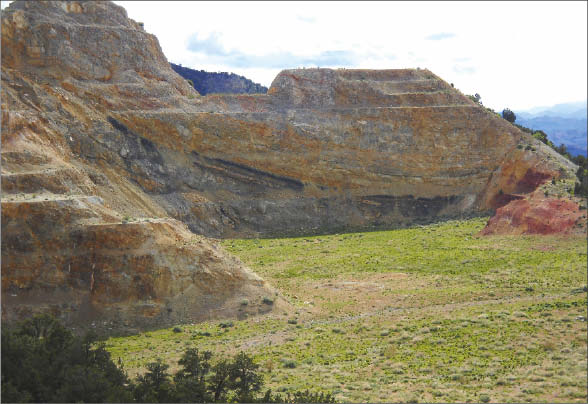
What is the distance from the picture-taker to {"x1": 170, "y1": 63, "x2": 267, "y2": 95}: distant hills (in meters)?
106

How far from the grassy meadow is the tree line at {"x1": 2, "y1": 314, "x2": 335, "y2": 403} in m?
1.65

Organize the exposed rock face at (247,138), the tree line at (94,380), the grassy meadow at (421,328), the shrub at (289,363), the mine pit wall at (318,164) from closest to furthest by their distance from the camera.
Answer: the tree line at (94,380)
the grassy meadow at (421,328)
the shrub at (289,363)
the exposed rock face at (247,138)
the mine pit wall at (318,164)

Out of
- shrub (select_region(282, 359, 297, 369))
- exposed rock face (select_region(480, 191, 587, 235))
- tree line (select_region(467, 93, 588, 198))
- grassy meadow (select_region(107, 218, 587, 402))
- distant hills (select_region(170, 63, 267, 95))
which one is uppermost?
distant hills (select_region(170, 63, 267, 95))

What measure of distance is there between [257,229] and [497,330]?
Answer: 91.0 feet

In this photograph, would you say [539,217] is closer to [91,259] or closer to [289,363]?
[289,363]

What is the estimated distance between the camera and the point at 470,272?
102 feet

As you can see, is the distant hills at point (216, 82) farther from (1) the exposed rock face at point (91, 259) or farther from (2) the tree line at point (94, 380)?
(2) the tree line at point (94, 380)

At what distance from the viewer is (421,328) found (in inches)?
878

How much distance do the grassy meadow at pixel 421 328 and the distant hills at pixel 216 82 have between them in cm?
7535

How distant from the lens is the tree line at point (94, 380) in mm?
14211

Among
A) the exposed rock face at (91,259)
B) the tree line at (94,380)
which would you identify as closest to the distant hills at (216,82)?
the exposed rock face at (91,259)

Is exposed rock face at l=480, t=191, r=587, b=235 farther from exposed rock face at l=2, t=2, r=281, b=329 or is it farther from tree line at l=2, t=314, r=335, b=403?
tree line at l=2, t=314, r=335, b=403

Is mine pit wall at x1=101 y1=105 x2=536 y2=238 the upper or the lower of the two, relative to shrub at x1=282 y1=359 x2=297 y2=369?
upper

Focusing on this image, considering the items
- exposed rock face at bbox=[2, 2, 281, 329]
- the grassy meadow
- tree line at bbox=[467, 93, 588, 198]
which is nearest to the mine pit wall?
tree line at bbox=[467, 93, 588, 198]
